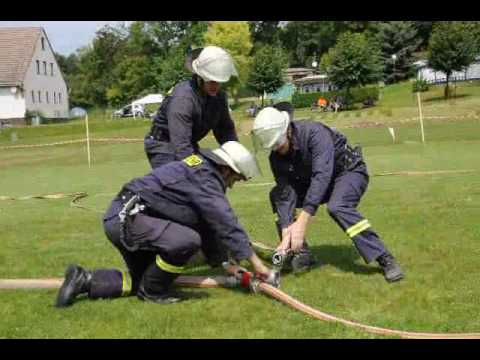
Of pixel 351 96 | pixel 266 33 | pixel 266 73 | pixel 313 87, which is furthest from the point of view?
pixel 266 33

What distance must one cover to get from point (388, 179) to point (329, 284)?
877 centimetres

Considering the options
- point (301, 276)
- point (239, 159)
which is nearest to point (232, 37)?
point (301, 276)

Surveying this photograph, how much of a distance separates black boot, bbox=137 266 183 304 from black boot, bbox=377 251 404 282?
1918 millimetres

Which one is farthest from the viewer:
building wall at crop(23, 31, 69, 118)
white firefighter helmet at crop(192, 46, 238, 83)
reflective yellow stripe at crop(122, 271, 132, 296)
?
building wall at crop(23, 31, 69, 118)

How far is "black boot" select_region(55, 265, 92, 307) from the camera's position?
5.33 m

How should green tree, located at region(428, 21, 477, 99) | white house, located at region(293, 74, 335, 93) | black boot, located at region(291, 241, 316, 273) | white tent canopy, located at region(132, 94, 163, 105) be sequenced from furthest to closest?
white house, located at region(293, 74, 335, 93) → white tent canopy, located at region(132, 94, 163, 105) → green tree, located at region(428, 21, 477, 99) → black boot, located at region(291, 241, 316, 273)

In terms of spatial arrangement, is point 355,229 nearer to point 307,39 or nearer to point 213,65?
point 213,65

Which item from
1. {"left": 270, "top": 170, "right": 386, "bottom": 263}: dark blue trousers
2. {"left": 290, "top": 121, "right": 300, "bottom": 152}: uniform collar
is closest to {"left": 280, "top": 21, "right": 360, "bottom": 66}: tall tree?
{"left": 270, "top": 170, "right": 386, "bottom": 263}: dark blue trousers

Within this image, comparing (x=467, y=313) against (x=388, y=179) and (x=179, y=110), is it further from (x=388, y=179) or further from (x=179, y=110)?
(x=388, y=179)

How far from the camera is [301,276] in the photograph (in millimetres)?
6195

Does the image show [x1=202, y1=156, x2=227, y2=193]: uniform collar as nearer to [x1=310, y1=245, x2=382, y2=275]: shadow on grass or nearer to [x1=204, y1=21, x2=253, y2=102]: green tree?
[x1=310, y1=245, x2=382, y2=275]: shadow on grass

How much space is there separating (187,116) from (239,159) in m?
1.25

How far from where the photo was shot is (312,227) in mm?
8867
